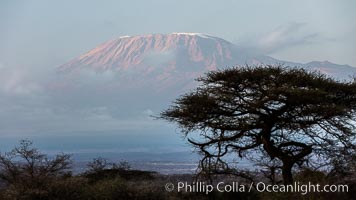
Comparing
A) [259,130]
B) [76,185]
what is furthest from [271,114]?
[76,185]

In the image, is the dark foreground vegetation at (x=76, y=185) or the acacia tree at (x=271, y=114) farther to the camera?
the acacia tree at (x=271, y=114)

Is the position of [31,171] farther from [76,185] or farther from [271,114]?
[271,114]

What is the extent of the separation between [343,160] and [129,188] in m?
8.95

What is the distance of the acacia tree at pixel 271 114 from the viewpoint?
949 inches

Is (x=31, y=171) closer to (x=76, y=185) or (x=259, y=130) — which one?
(x=76, y=185)

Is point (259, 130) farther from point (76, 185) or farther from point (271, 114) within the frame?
point (76, 185)

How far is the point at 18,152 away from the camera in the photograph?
22.5 metres

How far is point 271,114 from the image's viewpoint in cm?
2453

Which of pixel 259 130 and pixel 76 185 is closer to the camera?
pixel 76 185

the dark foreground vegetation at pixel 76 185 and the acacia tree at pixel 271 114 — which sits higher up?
the acacia tree at pixel 271 114

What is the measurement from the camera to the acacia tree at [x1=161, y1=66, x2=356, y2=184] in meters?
24.1

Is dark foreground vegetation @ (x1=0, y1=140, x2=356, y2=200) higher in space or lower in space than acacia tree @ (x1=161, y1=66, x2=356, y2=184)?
lower

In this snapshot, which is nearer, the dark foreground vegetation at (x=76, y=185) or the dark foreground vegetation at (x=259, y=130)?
the dark foreground vegetation at (x=76, y=185)

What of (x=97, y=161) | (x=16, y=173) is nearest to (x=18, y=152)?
(x=16, y=173)
